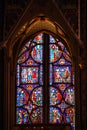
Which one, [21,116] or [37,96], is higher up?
[37,96]

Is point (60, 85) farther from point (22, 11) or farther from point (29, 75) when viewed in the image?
point (22, 11)

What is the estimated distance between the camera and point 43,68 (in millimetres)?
20750

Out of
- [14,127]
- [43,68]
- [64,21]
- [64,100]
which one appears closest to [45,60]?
[43,68]

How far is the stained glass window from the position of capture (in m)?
20.5

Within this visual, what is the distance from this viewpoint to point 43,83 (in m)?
20.6

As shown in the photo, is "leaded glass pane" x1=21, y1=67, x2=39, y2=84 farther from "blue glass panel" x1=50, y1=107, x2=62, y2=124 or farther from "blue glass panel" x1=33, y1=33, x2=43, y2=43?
"blue glass panel" x1=50, y1=107, x2=62, y2=124

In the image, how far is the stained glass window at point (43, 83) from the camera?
20453mm

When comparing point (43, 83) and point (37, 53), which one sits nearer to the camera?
point (43, 83)

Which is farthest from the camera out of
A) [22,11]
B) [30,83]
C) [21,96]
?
[30,83]

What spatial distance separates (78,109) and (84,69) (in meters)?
1.79

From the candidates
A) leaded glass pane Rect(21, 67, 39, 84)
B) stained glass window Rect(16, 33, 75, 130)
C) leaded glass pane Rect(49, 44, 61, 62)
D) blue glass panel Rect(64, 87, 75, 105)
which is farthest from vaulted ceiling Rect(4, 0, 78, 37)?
blue glass panel Rect(64, 87, 75, 105)

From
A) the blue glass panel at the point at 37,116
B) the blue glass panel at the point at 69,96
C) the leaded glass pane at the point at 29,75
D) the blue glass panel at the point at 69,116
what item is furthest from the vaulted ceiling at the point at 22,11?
the blue glass panel at the point at 37,116

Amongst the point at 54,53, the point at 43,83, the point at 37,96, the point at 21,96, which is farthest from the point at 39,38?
the point at 21,96

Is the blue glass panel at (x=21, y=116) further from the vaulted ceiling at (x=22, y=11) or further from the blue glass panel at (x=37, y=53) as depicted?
the vaulted ceiling at (x=22, y=11)
